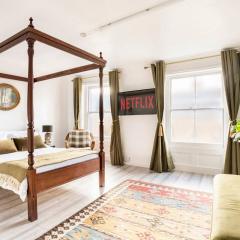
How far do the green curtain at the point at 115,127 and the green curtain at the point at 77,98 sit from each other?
115 cm

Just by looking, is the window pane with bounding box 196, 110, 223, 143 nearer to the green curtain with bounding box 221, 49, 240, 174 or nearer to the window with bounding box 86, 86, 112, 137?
the green curtain with bounding box 221, 49, 240, 174

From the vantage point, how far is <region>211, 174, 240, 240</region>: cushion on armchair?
120cm

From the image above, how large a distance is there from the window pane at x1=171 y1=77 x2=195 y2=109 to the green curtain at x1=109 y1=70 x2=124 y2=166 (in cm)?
144

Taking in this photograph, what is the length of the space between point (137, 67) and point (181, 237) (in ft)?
12.5

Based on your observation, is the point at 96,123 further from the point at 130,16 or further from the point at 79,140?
the point at 130,16

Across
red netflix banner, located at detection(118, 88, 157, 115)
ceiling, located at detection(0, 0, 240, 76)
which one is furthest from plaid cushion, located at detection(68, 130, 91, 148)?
ceiling, located at detection(0, 0, 240, 76)

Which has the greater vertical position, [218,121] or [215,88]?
[215,88]

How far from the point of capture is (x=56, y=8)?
2.29m

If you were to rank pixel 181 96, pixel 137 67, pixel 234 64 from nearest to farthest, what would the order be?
pixel 234 64
pixel 181 96
pixel 137 67

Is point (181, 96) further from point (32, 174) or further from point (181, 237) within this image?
point (32, 174)

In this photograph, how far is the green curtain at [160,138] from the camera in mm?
4293

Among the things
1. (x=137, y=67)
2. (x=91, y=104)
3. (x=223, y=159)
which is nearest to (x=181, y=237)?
(x=223, y=159)

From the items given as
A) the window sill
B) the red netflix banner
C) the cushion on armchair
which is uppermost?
the red netflix banner

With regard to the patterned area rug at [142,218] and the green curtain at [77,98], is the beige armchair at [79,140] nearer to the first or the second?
the green curtain at [77,98]
